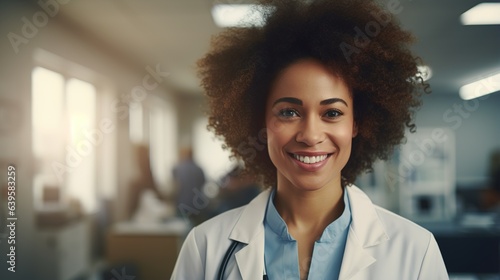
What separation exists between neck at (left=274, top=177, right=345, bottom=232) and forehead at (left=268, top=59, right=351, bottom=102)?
8.2 inches

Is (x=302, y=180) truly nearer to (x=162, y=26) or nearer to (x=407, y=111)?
(x=407, y=111)

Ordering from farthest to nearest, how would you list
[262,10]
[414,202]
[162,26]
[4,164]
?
[414,202] → [162,26] → [4,164] → [262,10]

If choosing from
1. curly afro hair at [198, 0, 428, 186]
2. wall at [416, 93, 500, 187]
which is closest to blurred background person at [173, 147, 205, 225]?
curly afro hair at [198, 0, 428, 186]

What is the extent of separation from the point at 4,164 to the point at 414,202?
407cm

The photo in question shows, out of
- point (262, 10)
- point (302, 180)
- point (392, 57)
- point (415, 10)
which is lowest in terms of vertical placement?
point (302, 180)

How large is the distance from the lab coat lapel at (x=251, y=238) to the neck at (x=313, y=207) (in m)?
0.07

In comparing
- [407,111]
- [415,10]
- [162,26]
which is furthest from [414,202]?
[407,111]

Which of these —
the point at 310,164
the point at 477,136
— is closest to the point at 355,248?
the point at 310,164

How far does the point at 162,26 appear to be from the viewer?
3541 mm

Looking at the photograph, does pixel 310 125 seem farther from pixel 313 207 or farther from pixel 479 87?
pixel 479 87

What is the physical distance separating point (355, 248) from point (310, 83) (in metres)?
0.35

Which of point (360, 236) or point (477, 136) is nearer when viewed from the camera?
point (360, 236)

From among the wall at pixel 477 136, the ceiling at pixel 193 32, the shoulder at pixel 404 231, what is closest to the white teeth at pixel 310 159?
the shoulder at pixel 404 231

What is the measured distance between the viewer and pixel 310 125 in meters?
0.98
